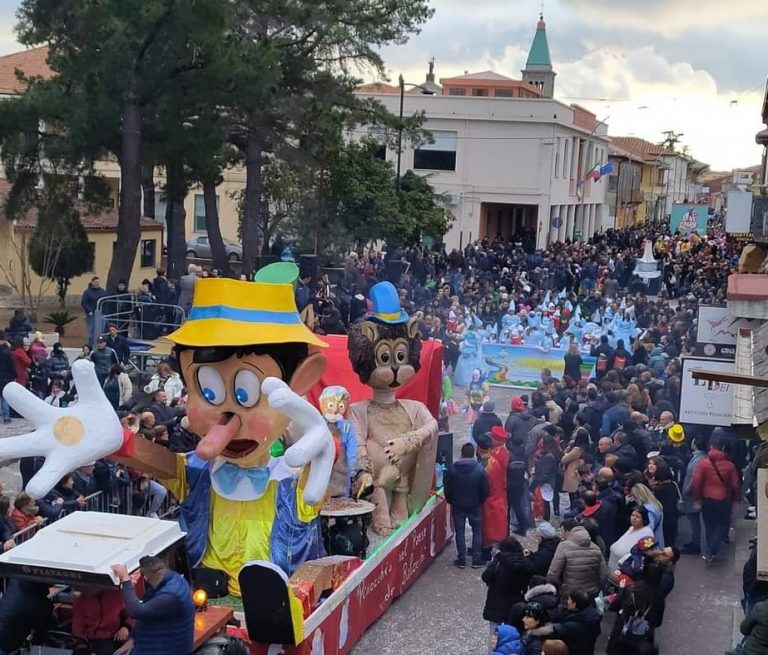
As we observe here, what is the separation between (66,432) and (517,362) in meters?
12.4

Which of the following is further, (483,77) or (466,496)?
(483,77)

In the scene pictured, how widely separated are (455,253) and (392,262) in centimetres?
542

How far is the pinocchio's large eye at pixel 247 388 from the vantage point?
7496mm

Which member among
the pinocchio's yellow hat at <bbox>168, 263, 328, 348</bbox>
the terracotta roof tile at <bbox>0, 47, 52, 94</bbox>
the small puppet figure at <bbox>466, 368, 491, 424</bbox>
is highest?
the terracotta roof tile at <bbox>0, 47, 52, 94</bbox>

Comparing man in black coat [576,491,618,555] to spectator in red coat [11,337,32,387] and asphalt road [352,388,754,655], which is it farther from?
spectator in red coat [11,337,32,387]

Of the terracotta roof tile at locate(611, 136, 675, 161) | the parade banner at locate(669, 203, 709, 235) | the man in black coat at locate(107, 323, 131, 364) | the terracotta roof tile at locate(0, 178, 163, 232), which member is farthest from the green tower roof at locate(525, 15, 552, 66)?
the man in black coat at locate(107, 323, 131, 364)

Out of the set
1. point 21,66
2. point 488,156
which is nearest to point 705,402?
point 488,156

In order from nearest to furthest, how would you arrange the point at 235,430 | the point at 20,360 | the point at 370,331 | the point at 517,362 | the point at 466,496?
the point at 235,430 → the point at 370,331 → the point at 466,496 → the point at 20,360 → the point at 517,362

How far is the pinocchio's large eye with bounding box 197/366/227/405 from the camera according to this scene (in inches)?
295

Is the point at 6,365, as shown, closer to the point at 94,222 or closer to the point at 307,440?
the point at 307,440

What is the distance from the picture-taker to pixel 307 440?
22.5 ft

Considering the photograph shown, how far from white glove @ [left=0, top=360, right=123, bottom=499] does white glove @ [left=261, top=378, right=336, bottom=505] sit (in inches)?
41.2

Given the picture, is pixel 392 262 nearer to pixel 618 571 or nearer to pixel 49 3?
pixel 49 3

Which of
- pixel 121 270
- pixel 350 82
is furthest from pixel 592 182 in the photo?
pixel 121 270
